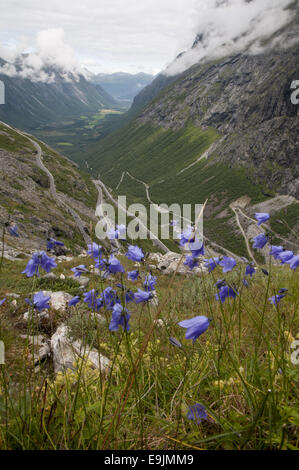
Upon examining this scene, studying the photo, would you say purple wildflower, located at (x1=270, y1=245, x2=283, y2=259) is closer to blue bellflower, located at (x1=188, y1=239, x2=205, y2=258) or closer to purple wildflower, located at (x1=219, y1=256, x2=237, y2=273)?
purple wildflower, located at (x1=219, y1=256, x2=237, y2=273)

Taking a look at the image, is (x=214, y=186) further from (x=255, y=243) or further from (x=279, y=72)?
(x=255, y=243)

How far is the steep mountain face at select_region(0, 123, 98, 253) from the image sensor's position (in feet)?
159

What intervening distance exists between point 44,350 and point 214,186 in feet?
590

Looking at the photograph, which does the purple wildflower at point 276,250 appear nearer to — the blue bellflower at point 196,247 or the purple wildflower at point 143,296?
the blue bellflower at point 196,247

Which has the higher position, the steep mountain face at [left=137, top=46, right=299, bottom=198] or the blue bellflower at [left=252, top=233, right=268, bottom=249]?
the steep mountain face at [left=137, top=46, right=299, bottom=198]

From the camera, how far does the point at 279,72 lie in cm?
18100

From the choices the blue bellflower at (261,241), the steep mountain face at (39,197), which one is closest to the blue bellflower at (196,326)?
the blue bellflower at (261,241)

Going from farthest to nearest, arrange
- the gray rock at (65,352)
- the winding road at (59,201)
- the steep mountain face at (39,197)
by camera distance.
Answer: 1. the winding road at (59,201)
2. the steep mountain face at (39,197)
3. the gray rock at (65,352)

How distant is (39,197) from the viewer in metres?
72.5

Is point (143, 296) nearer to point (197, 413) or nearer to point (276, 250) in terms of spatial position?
point (197, 413)

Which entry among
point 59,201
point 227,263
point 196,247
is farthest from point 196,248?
point 59,201

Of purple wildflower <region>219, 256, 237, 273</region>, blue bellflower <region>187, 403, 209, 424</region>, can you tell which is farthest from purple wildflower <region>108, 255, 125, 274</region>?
blue bellflower <region>187, 403, 209, 424</region>

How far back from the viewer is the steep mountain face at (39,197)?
159 ft
